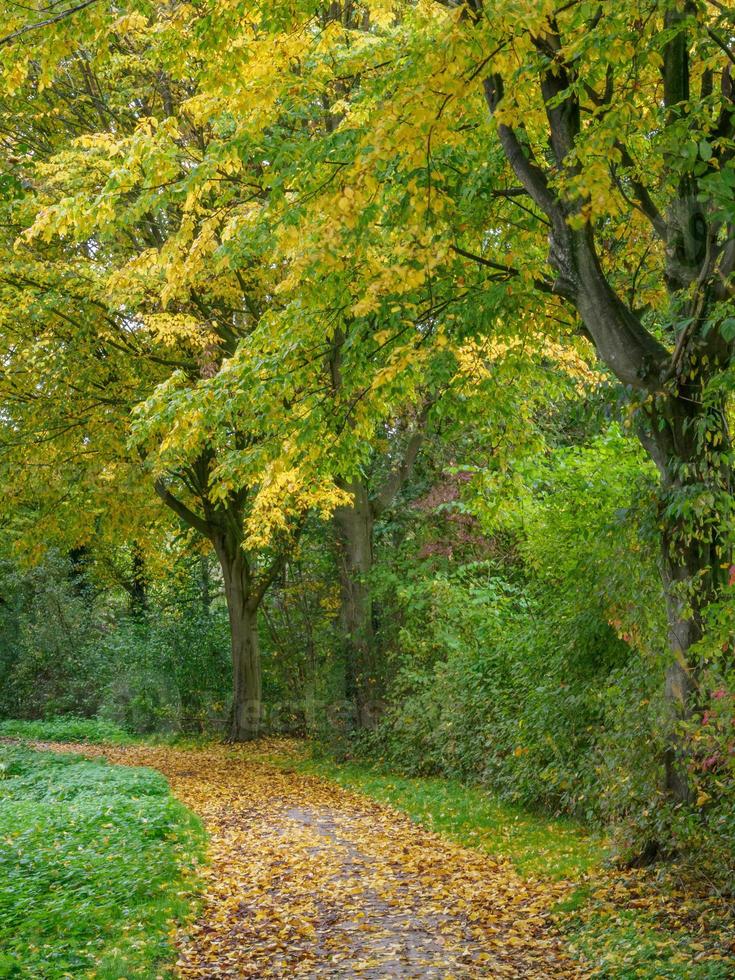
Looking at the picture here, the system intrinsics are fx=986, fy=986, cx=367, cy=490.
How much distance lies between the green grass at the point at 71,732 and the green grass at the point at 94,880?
11869 millimetres

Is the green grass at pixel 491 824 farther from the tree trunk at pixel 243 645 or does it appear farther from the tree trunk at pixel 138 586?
the tree trunk at pixel 138 586

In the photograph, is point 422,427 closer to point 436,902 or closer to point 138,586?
point 436,902

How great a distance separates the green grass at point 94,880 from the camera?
237 inches

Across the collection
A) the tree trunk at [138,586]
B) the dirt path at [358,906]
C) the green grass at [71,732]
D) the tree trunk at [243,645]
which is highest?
the tree trunk at [138,586]

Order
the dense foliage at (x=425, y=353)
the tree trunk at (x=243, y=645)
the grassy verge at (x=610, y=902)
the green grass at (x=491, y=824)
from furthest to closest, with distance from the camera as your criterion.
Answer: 1. the tree trunk at (x=243, y=645)
2. the green grass at (x=491, y=824)
3. the dense foliage at (x=425, y=353)
4. the grassy verge at (x=610, y=902)

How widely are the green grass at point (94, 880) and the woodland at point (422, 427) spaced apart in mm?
42

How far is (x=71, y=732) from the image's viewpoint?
2366 centimetres

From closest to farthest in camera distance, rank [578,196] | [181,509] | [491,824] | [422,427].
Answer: [578,196] → [491,824] → [422,427] → [181,509]

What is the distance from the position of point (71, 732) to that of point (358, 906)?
17.4 meters

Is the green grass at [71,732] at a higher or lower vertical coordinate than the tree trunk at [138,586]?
lower

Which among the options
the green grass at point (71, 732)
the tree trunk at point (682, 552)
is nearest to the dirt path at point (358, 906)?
the tree trunk at point (682, 552)

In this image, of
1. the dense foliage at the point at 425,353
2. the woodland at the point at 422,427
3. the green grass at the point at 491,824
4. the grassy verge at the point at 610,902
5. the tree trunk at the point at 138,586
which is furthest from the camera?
the tree trunk at the point at 138,586

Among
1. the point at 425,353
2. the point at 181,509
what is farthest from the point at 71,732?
the point at 425,353

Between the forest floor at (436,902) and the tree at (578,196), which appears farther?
the tree at (578,196)
